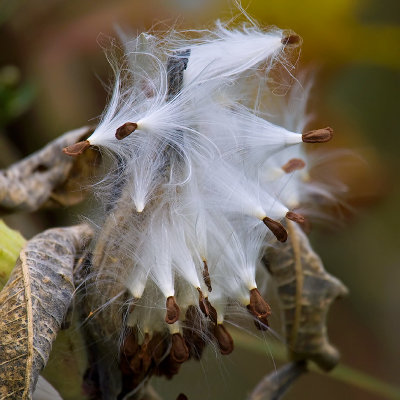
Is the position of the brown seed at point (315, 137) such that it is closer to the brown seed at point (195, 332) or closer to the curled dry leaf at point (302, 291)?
the curled dry leaf at point (302, 291)

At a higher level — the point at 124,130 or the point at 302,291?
the point at 124,130

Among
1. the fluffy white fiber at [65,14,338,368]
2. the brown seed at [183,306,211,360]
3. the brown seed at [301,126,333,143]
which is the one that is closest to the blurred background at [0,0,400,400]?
the brown seed at [183,306,211,360]

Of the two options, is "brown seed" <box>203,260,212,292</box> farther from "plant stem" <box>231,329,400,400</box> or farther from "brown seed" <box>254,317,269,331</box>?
"plant stem" <box>231,329,400,400</box>

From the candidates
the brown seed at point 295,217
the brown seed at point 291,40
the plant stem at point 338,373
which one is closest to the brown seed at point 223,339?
the brown seed at point 295,217

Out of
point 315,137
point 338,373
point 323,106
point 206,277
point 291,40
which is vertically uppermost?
point 291,40

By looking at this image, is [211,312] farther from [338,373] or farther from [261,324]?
[338,373]

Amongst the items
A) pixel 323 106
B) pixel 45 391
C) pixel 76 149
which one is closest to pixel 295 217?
pixel 76 149

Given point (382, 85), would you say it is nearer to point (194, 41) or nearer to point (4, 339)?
point (194, 41)
